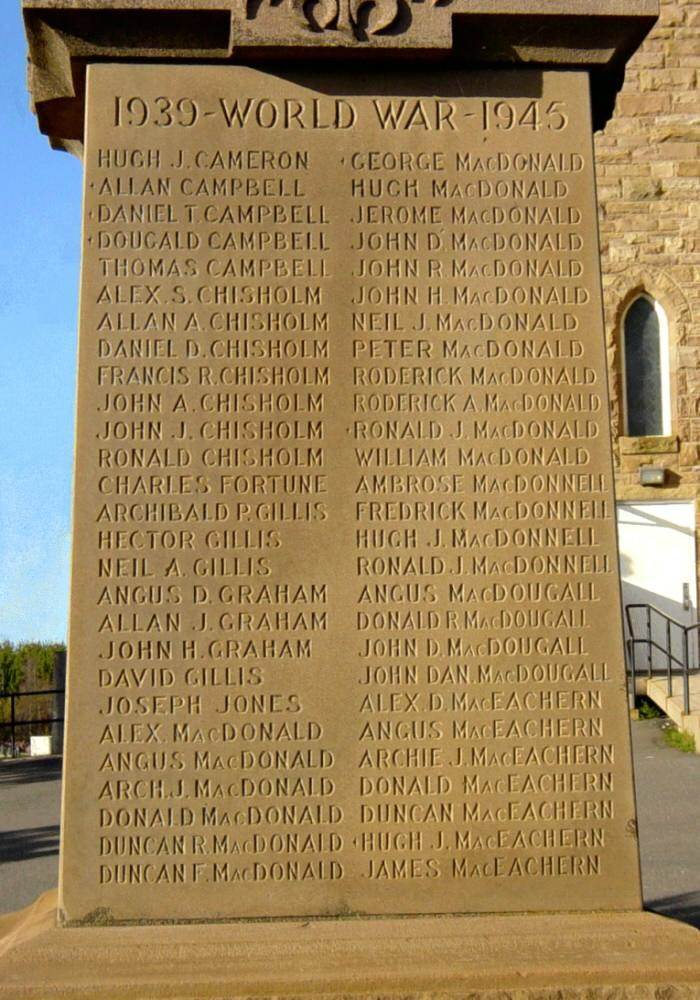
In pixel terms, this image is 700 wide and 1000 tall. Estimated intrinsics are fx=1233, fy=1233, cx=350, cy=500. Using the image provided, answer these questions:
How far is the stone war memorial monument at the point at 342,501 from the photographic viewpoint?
4422mm

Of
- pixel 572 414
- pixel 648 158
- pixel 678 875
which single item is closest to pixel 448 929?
pixel 572 414

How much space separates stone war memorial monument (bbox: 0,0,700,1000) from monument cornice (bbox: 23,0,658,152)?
0.01 metres

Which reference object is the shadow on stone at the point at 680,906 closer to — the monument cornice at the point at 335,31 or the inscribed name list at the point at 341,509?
the inscribed name list at the point at 341,509

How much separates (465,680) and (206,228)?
6.56 feet

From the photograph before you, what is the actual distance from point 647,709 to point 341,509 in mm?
11661

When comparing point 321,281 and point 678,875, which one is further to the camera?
point 678,875

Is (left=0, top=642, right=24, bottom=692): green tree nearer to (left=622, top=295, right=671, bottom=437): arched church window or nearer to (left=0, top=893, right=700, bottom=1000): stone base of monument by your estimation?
(left=622, top=295, right=671, bottom=437): arched church window

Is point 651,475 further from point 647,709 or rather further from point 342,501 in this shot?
point 342,501

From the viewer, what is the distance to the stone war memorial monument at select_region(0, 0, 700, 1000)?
174 inches

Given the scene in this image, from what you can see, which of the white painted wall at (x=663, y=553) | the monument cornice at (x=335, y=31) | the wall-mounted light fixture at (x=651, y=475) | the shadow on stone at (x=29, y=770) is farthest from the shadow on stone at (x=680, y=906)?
the wall-mounted light fixture at (x=651, y=475)

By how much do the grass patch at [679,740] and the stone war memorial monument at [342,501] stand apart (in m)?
8.59

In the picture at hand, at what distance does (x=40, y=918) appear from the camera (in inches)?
178

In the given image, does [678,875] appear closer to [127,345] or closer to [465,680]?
[465,680]

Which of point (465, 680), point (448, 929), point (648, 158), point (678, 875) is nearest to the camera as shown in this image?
point (448, 929)
